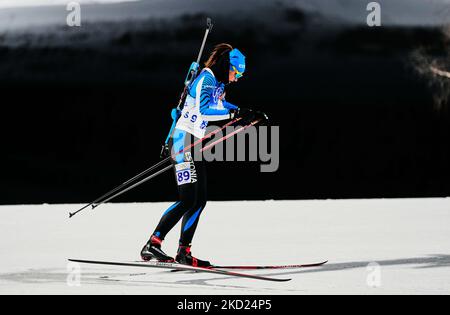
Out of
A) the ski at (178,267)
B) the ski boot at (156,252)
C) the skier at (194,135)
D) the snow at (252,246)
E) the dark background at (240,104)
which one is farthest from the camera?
the dark background at (240,104)

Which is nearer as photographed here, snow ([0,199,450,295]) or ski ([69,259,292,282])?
snow ([0,199,450,295])

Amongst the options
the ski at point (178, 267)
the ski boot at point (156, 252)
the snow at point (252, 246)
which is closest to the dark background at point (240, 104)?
the snow at point (252, 246)

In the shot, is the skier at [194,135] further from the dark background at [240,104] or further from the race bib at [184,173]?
the dark background at [240,104]

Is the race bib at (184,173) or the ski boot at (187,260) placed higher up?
the race bib at (184,173)

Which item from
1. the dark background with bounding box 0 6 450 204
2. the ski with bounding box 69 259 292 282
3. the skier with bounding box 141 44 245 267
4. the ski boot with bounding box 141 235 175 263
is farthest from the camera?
the dark background with bounding box 0 6 450 204

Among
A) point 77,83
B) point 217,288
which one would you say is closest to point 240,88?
point 77,83

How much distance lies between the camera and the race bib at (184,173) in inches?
306

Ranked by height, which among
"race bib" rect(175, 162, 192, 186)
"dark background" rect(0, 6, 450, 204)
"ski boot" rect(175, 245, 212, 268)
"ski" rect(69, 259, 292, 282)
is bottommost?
"ski" rect(69, 259, 292, 282)

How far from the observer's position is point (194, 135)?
7.86 meters

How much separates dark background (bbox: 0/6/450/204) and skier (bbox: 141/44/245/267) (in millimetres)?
9987

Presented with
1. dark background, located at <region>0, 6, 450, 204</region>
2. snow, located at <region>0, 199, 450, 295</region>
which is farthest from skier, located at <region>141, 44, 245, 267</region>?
dark background, located at <region>0, 6, 450, 204</region>

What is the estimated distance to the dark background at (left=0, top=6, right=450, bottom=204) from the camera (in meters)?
18.0

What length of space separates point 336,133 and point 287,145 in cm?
107

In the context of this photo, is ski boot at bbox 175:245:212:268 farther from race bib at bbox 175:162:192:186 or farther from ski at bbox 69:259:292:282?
race bib at bbox 175:162:192:186
